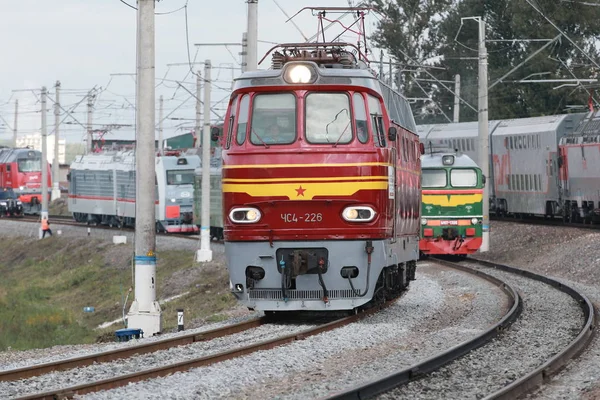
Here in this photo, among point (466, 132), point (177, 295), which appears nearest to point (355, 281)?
point (177, 295)

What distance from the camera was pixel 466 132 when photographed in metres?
45.4

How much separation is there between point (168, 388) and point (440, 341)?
4405 millimetres

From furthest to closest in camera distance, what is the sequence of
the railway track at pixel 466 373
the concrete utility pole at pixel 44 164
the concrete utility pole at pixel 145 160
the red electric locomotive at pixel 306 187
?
the concrete utility pole at pixel 44 164 < the concrete utility pole at pixel 145 160 < the red electric locomotive at pixel 306 187 < the railway track at pixel 466 373

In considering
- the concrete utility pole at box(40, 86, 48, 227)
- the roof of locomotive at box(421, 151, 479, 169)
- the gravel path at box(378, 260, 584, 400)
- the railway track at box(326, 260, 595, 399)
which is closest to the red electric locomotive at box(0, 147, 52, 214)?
the concrete utility pole at box(40, 86, 48, 227)

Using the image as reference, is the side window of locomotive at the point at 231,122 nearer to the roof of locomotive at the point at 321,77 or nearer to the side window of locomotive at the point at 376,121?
the roof of locomotive at the point at 321,77

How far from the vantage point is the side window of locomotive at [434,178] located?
30.1 meters

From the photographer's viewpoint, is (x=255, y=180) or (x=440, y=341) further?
(x=255, y=180)

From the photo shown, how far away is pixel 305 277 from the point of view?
50.1 feet

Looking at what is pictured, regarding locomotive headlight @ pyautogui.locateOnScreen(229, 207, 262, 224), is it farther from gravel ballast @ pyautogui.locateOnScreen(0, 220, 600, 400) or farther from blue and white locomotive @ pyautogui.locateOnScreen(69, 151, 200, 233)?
blue and white locomotive @ pyautogui.locateOnScreen(69, 151, 200, 233)

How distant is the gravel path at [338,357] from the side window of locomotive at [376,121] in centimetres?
233

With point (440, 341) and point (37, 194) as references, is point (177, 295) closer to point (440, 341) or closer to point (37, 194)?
point (440, 341)

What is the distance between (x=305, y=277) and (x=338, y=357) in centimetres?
270

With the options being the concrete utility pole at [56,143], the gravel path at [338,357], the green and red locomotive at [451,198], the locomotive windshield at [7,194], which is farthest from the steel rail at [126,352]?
the locomotive windshield at [7,194]

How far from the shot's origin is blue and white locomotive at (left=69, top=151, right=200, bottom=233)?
4791 cm
